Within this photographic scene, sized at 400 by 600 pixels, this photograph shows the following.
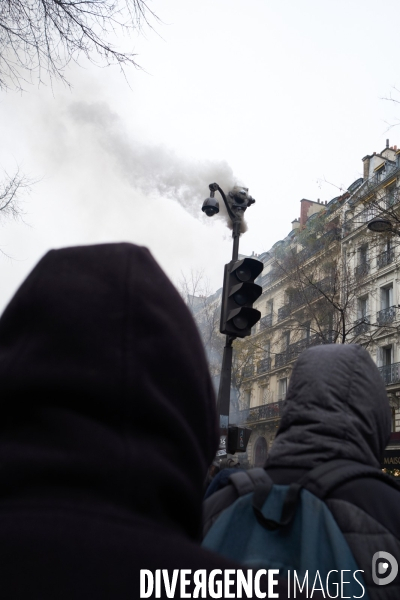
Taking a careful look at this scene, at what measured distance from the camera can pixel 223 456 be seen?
313 inches

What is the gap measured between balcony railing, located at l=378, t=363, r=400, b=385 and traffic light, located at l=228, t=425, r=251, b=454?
20.3m

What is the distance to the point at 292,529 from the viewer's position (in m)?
1.62

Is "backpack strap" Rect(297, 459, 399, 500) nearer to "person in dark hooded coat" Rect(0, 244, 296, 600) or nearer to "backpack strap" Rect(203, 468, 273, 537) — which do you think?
"backpack strap" Rect(203, 468, 273, 537)

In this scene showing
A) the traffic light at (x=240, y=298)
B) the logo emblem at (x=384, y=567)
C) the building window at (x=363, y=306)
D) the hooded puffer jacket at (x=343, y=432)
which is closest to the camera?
the logo emblem at (x=384, y=567)

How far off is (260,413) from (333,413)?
39717 millimetres

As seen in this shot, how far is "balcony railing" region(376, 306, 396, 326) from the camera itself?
2734 cm

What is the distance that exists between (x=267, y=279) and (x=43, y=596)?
45231 mm

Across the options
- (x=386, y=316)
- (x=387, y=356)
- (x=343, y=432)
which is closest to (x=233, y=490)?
(x=343, y=432)

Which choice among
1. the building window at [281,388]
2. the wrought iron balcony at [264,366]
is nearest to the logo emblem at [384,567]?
the building window at [281,388]

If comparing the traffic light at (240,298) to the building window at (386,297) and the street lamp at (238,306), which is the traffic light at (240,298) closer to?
the street lamp at (238,306)

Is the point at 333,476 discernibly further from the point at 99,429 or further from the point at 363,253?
the point at 363,253

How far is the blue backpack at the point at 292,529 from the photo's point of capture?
1482 mm

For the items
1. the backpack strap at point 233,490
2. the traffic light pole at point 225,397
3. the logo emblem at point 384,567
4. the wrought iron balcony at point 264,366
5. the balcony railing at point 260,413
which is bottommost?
the logo emblem at point 384,567

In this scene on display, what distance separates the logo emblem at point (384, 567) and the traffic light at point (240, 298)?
5.52 meters
